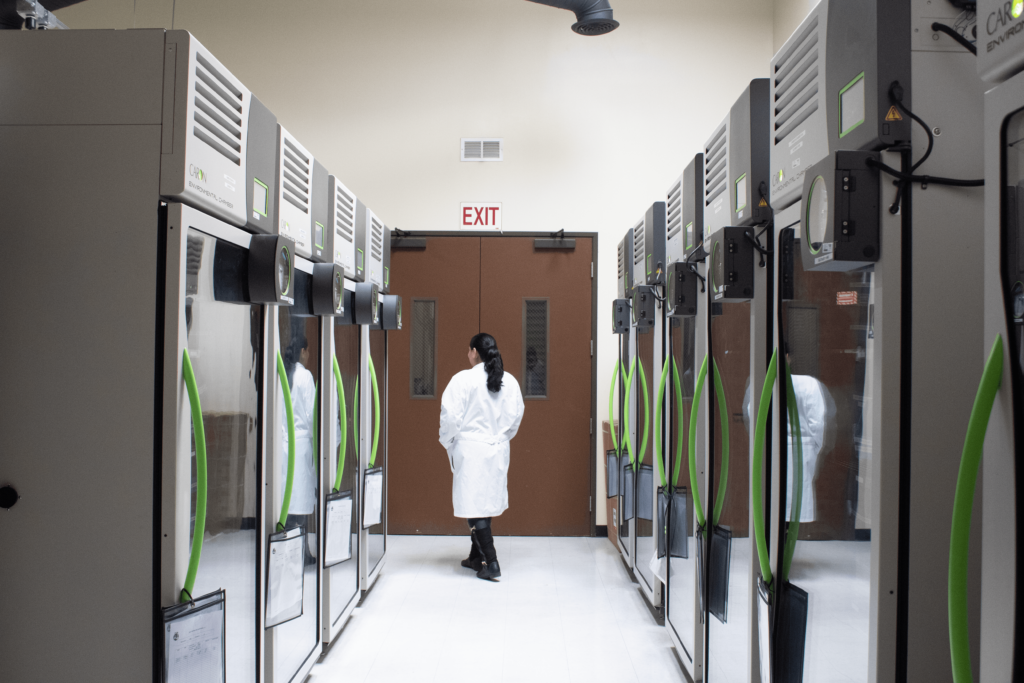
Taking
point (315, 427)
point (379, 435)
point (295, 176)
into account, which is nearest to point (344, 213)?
point (295, 176)

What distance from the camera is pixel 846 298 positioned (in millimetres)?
1619

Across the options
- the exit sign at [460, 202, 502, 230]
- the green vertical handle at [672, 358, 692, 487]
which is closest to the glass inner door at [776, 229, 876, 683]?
the green vertical handle at [672, 358, 692, 487]

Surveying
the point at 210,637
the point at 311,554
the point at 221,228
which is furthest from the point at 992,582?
the point at 311,554

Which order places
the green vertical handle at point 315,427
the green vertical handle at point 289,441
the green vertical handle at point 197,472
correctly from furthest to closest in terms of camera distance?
the green vertical handle at point 315,427
the green vertical handle at point 289,441
the green vertical handle at point 197,472

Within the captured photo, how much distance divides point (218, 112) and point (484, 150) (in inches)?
169

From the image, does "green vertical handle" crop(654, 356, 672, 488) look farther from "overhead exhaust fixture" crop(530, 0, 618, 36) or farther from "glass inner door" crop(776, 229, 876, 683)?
"overhead exhaust fixture" crop(530, 0, 618, 36)

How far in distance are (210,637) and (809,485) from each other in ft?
5.36

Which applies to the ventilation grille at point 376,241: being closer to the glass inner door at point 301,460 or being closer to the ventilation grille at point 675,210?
the glass inner door at point 301,460

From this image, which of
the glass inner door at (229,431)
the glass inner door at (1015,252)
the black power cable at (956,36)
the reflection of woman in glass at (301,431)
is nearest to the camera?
the glass inner door at (1015,252)

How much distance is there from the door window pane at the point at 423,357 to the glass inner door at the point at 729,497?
144 inches

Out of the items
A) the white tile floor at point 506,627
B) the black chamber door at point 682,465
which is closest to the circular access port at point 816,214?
the black chamber door at point 682,465

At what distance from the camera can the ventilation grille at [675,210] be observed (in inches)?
133

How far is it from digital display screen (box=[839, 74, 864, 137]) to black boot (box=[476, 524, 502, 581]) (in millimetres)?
3896

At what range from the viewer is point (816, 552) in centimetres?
178
